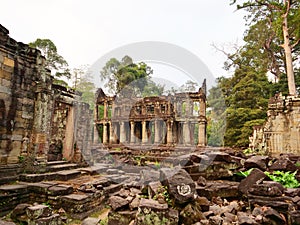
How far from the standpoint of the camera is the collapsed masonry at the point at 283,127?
33.1ft

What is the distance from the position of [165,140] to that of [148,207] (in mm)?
26377

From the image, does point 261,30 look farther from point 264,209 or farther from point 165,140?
point 264,209

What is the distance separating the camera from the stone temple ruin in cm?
341

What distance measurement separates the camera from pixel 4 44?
6414 millimetres

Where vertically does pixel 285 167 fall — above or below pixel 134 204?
above

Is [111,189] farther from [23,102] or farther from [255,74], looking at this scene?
[255,74]

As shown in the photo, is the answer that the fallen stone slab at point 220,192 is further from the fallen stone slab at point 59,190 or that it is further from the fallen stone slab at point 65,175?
the fallen stone slab at point 65,175

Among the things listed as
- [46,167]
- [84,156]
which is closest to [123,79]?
[84,156]

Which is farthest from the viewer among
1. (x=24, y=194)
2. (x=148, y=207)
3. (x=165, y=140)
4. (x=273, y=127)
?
(x=165, y=140)

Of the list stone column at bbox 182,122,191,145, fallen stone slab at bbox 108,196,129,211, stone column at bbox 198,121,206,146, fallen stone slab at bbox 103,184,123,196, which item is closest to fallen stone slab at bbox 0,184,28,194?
fallen stone slab at bbox 103,184,123,196

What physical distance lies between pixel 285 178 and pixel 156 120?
24.3 m

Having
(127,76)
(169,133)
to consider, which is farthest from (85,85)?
(169,133)

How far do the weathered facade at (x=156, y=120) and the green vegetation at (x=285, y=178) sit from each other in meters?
22.0

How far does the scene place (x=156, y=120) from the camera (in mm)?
29188
